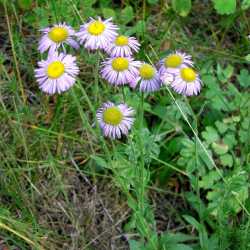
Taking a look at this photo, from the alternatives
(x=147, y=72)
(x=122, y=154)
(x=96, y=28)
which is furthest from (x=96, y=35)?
(x=122, y=154)

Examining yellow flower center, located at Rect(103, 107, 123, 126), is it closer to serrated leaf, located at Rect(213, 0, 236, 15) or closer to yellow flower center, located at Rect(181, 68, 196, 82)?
yellow flower center, located at Rect(181, 68, 196, 82)

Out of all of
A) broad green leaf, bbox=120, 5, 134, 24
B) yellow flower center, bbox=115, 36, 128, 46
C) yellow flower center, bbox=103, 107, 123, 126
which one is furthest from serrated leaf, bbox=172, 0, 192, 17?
yellow flower center, bbox=103, 107, 123, 126

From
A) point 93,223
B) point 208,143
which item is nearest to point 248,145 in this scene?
point 208,143

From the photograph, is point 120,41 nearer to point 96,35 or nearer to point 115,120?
point 96,35

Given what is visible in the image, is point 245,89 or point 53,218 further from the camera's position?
point 245,89

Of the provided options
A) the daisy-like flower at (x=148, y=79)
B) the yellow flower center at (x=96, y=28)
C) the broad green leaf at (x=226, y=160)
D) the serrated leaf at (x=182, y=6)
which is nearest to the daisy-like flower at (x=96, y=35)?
the yellow flower center at (x=96, y=28)

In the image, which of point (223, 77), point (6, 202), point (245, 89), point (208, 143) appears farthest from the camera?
point (245, 89)

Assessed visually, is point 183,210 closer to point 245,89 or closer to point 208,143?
point 208,143

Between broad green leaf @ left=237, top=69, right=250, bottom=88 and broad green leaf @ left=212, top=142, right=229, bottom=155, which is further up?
broad green leaf @ left=237, top=69, right=250, bottom=88
